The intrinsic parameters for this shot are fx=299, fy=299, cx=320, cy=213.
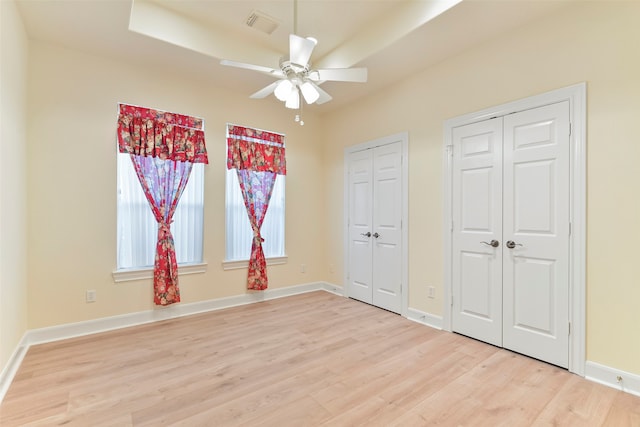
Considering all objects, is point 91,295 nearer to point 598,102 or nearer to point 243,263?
point 243,263

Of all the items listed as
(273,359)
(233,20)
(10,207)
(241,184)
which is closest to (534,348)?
(273,359)

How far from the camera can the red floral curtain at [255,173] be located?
4148 millimetres

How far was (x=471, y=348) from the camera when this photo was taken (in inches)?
112

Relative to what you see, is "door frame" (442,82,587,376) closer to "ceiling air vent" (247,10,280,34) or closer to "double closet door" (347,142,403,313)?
"double closet door" (347,142,403,313)

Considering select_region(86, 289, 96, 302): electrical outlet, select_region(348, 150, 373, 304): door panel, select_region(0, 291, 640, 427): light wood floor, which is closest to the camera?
select_region(0, 291, 640, 427): light wood floor

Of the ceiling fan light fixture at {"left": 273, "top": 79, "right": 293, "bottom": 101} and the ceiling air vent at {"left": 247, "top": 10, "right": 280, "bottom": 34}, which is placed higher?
the ceiling air vent at {"left": 247, "top": 10, "right": 280, "bottom": 34}

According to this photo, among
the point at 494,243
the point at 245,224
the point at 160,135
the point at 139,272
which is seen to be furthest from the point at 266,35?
the point at 494,243

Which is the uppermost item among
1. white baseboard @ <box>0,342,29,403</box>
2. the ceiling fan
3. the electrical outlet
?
the ceiling fan

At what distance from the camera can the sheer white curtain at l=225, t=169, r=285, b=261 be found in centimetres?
416

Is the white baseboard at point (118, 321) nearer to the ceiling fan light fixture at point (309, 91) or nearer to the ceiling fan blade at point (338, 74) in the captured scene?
the ceiling fan light fixture at point (309, 91)

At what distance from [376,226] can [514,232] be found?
1731mm

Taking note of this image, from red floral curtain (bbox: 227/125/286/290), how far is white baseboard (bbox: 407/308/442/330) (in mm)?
2018

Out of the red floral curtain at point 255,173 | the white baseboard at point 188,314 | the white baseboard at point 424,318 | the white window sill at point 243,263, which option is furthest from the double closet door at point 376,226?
the red floral curtain at point 255,173

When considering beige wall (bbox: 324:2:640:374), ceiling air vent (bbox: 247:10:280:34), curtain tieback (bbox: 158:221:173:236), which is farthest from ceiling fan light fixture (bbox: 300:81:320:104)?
curtain tieback (bbox: 158:221:173:236)
